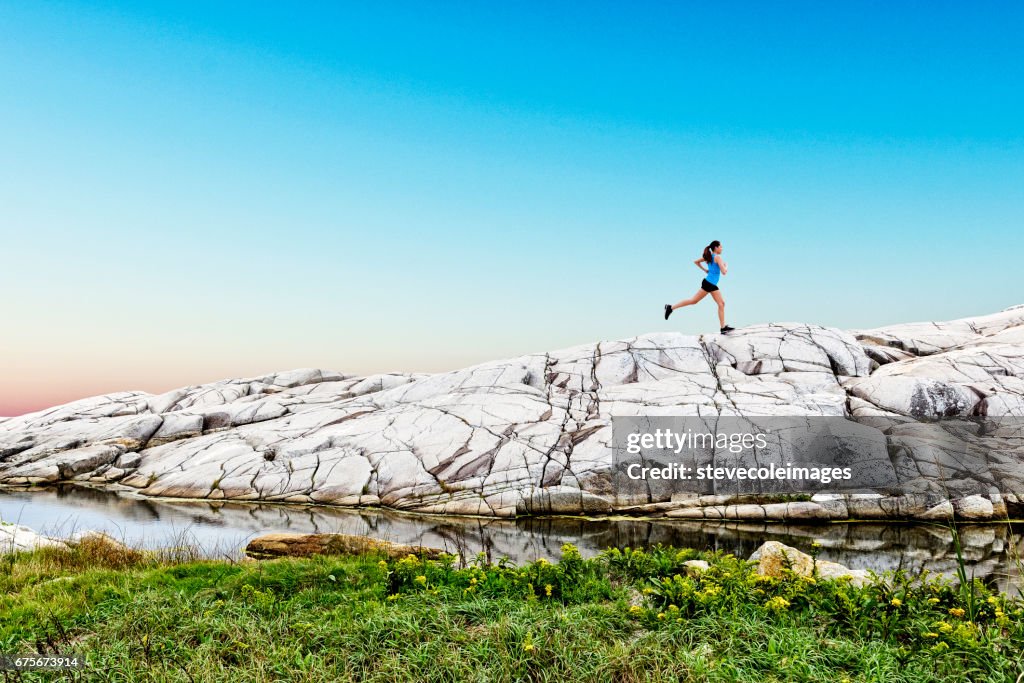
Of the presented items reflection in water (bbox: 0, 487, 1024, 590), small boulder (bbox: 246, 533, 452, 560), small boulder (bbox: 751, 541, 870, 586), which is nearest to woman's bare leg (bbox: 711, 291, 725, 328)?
reflection in water (bbox: 0, 487, 1024, 590)

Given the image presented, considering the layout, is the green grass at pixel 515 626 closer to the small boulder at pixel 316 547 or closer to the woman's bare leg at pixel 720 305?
the small boulder at pixel 316 547

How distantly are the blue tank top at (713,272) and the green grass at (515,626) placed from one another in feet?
50.8

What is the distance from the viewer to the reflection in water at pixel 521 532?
10.5m

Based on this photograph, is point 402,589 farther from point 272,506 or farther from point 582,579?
point 272,506

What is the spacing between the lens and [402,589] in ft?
21.2

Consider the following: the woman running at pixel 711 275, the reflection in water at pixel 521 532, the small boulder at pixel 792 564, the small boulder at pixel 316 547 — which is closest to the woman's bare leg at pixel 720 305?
the woman running at pixel 711 275

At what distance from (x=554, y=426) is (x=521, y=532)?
5.45 metres

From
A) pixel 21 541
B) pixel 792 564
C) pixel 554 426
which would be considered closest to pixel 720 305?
pixel 554 426

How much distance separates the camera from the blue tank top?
20.8m

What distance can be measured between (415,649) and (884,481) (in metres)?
14.2

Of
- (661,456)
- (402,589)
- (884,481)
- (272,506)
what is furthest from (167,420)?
(884,481)

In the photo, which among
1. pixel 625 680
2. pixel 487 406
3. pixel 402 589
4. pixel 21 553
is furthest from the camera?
pixel 487 406

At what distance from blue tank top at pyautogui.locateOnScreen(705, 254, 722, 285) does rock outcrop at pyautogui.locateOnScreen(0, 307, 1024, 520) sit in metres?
3.43

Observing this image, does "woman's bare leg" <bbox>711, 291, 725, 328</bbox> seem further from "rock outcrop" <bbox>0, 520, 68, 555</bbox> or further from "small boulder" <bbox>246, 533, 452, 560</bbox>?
"rock outcrop" <bbox>0, 520, 68, 555</bbox>
